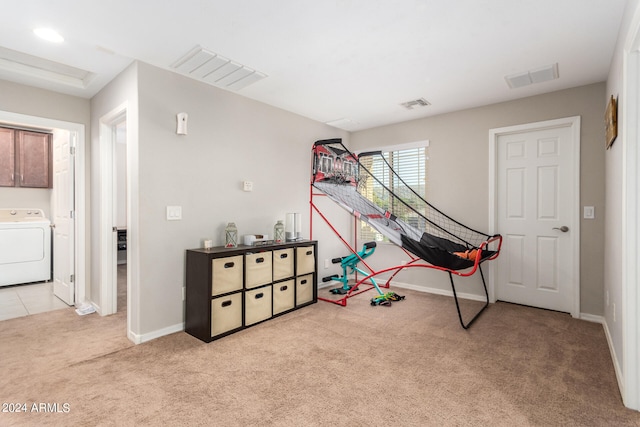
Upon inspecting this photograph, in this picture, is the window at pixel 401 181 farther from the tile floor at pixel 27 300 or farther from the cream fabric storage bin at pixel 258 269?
the tile floor at pixel 27 300

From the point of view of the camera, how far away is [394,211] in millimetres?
4605

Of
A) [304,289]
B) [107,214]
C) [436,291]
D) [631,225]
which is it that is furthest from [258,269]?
[631,225]

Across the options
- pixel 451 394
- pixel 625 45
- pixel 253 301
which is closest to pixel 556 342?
pixel 451 394

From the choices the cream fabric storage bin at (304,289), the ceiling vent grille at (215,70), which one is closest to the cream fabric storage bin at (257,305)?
the cream fabric storage bin at (304,289)

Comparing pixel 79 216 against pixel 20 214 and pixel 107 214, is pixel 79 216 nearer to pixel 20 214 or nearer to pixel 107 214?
pixel 107 214

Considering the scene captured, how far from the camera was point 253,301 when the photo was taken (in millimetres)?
3051

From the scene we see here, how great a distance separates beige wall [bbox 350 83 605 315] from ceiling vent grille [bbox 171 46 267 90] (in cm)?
239

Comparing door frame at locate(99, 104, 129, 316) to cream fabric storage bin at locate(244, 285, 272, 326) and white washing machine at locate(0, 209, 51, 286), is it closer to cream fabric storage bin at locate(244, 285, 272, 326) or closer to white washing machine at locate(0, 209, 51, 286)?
cream fabric storage bin at locate(244, 285, 272, 326)

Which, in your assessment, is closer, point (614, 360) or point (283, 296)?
point (614, 360)

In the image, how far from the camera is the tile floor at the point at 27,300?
11.3 ft

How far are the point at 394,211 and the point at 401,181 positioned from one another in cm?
46

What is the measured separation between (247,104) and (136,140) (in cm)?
130

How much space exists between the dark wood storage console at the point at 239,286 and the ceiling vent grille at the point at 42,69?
6.92 feet

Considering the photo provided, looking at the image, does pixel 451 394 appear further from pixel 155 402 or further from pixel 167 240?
pixel 167 240
